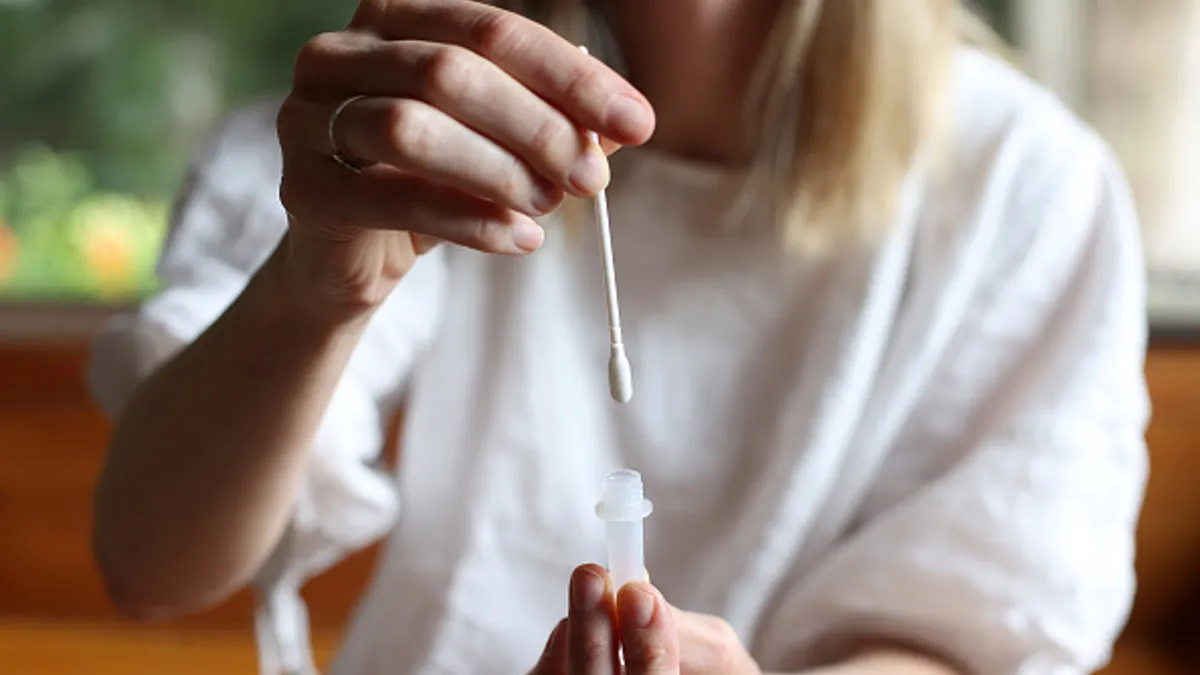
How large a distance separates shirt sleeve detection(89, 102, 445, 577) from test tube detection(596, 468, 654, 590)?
0.84 feet

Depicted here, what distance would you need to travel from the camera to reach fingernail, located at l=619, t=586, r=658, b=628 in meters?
0.45

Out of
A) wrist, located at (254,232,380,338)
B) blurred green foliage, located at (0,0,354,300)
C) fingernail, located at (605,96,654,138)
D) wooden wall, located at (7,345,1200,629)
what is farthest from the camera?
blurred green foliage, located at (0,0,354,300)

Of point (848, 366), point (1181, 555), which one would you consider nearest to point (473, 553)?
point (848, 366)

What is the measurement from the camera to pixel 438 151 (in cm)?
43

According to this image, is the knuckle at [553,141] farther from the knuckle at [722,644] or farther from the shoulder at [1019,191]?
the shoulder at [1019,191]

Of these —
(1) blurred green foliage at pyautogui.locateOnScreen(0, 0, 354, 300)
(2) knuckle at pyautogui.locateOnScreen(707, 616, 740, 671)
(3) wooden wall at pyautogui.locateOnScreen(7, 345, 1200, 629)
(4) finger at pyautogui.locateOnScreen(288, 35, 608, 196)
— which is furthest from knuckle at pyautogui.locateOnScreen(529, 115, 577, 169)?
(1) blurred green foliage at pyautogui.locateOnScreen(0, 0, 354, 300)

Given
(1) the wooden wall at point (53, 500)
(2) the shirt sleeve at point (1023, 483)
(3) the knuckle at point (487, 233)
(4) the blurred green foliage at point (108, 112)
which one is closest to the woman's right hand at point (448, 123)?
(3) the knuckle at point (487, 233)

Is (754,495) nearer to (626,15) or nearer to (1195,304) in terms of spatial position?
(626,15)

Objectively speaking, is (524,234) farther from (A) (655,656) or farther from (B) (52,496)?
(B) (52,496)

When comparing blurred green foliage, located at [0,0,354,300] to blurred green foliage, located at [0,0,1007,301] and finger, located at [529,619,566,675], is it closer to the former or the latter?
blurred green foliage, located at [0,0,1007,301]

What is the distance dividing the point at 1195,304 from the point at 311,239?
1.15 metres

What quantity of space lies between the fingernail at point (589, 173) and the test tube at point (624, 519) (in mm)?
111

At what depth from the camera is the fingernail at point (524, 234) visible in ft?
1.52

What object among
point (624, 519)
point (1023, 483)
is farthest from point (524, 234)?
point (1023, 483)
